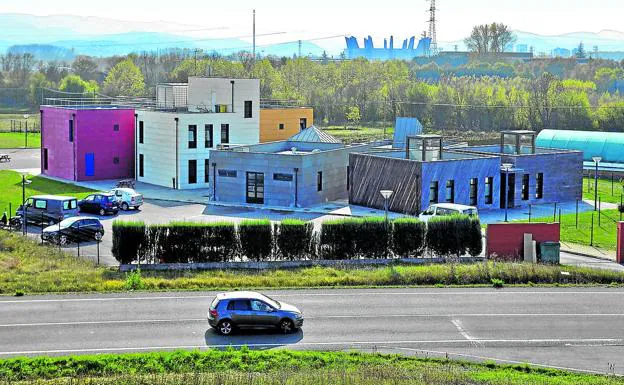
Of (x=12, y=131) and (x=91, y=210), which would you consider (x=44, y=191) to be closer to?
(x=91, y=210)

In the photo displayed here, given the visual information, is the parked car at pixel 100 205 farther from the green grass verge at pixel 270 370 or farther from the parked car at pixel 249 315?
the green grass verge at pixel 270 370

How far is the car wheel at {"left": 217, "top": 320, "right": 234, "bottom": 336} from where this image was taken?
982 inches

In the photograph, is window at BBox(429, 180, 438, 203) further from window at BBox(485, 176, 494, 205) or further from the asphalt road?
the asphalt road

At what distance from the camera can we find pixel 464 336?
2530cm

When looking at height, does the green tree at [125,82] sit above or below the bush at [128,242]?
above

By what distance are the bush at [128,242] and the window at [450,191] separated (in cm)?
1818

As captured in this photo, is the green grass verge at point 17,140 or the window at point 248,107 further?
the green grass verge at point 17,140

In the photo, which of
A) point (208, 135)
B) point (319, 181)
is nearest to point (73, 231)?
point (319, 181)

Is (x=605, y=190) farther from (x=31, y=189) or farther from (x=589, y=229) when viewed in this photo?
(x=31, y=189)

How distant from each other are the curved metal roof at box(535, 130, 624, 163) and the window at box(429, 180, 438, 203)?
89.7ft

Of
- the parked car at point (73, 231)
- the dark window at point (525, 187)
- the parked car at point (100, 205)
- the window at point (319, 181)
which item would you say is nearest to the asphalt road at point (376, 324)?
the parked car at point (73, 231)

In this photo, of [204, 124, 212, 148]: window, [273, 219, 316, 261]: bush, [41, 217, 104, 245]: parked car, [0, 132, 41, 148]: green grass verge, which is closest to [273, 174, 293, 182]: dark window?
[204, 124, 212, 148]: window

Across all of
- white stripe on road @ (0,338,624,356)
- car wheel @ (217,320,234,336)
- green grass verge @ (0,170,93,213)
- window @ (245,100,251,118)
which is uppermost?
window @ (245,100,251,118)

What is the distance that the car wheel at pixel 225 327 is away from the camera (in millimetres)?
24938
